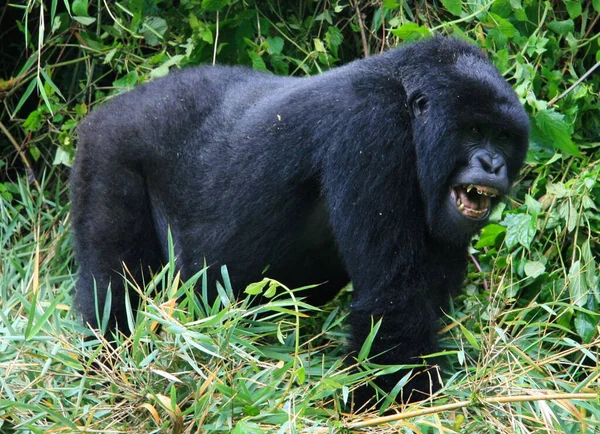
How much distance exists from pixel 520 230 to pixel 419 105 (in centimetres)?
102

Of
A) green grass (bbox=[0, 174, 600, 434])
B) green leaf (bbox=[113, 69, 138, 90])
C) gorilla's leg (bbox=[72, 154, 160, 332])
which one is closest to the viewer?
green grass (bbox=[0, 174, 600, 434])

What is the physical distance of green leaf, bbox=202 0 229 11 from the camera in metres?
5.22

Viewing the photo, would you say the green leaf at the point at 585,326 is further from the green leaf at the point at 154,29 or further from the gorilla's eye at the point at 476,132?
the green leaf at the point at 154,29

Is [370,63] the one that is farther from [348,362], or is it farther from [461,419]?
[461,419]

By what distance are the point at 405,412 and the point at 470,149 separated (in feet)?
3.57

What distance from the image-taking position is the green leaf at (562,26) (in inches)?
199

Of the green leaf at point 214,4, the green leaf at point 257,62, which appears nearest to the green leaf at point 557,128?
the green leaf at point 257,62

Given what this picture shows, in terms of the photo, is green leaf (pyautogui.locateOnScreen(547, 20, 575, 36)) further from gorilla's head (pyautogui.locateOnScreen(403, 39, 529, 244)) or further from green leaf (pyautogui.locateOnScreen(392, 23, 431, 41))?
gorilla's head (pyautogui.locateOnScreen(403, 39, 529, 244))

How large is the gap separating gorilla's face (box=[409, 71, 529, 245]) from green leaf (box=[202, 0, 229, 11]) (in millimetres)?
1821

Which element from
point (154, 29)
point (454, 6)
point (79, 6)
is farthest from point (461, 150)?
point (154, 29)

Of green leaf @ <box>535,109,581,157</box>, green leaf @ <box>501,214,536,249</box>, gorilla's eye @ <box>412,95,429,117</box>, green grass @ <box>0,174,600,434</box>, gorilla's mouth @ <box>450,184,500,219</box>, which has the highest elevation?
gorilla's eye @ <box>412,95,429,117</box>

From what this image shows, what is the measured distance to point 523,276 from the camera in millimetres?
4562

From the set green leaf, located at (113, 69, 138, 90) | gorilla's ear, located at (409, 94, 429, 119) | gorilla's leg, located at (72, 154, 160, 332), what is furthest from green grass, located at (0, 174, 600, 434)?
green leaf, located at (113, 69, 138, 90)

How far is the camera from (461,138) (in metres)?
3.76
